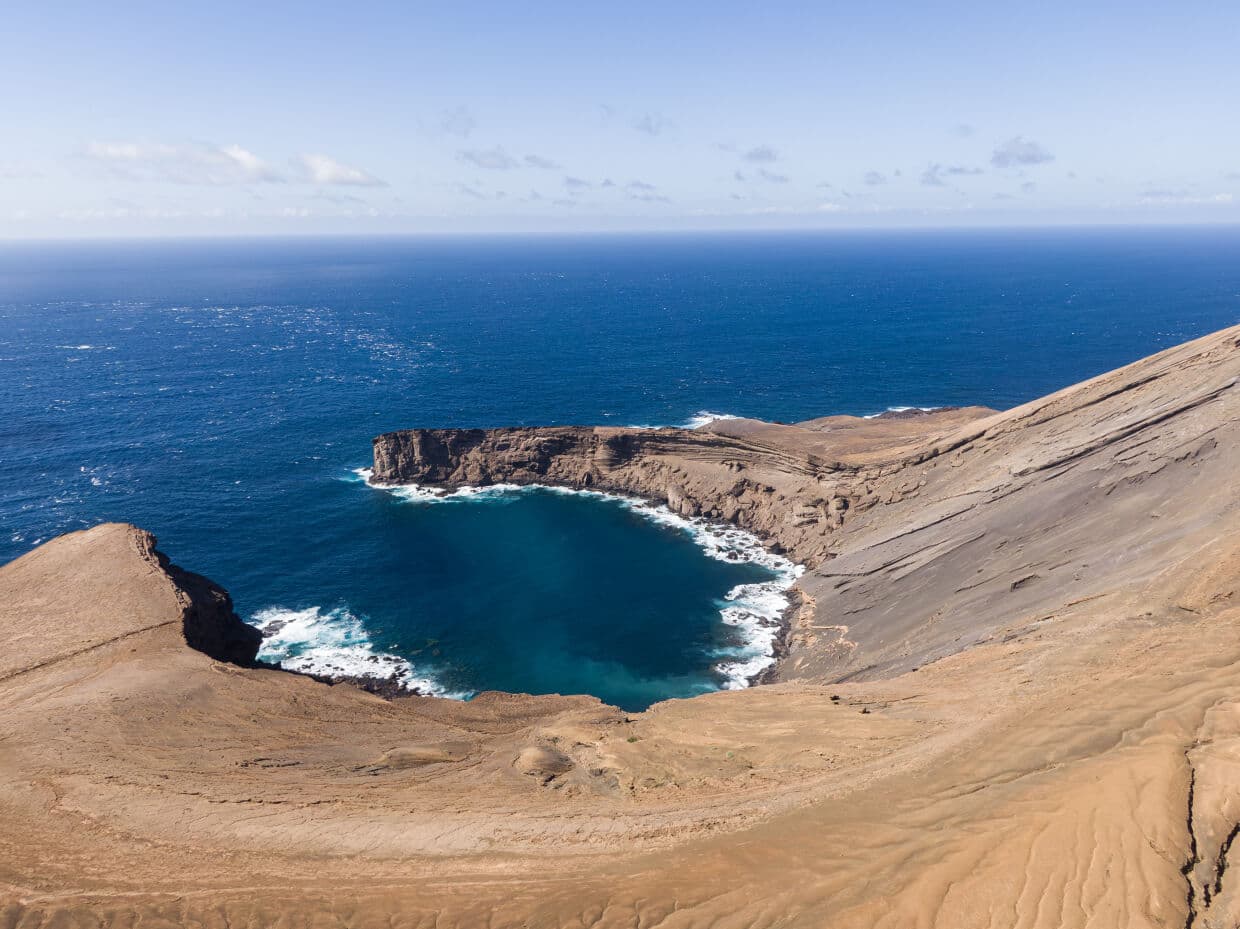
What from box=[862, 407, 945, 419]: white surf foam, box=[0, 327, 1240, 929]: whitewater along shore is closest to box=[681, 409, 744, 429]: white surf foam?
box=[862, 407, 945, 419]: white surf foam

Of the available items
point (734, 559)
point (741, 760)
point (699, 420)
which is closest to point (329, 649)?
point (734, 559)

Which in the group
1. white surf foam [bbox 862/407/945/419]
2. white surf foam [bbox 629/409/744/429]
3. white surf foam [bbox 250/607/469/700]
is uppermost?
white surf foam [bbox 862/407/945/419]

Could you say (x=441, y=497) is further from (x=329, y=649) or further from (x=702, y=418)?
(x=702, y=418)

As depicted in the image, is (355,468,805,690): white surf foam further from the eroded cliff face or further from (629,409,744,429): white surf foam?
(629,409,744,429): white surf foam

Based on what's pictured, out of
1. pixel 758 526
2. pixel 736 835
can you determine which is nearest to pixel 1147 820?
pixel 736 835

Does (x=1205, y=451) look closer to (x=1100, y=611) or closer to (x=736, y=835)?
(x=1100, y=611)

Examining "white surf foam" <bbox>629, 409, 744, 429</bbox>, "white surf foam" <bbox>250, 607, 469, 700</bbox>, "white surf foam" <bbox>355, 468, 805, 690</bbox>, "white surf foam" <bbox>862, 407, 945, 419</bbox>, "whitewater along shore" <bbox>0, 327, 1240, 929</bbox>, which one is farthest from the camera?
"white surf foam" <bbox>862, 407, 945, 419</bbox>

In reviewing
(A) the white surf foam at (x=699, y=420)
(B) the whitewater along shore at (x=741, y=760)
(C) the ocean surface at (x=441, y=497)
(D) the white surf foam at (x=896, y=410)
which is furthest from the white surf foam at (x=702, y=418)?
(B) the whitewater along shore at (x=741, y=760)
